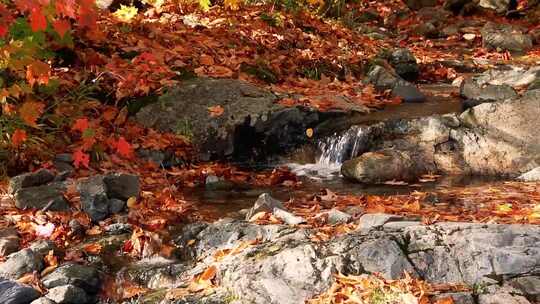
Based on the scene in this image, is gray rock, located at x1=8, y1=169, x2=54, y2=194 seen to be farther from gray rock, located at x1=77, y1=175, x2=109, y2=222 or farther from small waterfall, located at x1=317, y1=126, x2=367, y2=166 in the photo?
small waterfall, located at x1=317, y1=126, x2=367, y2=166

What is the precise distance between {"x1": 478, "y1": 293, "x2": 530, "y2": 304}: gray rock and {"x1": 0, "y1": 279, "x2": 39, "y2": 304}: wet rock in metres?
2.92

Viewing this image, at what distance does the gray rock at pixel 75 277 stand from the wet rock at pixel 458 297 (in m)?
2.46

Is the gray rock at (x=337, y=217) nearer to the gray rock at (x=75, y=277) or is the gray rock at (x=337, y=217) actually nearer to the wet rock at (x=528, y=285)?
the wet rock at (x=528, y=285)

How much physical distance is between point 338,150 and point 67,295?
14.5ft

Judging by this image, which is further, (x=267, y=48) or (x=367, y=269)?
(x=267, y=48)

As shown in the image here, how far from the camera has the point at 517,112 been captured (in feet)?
23.9

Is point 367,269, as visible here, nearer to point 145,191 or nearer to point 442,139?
point 145,191

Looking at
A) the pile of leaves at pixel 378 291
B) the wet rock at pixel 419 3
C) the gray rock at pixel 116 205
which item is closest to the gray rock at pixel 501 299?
the pile of leaves at pixel 378 291

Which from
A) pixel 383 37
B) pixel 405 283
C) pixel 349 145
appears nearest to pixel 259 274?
pixel 405 283

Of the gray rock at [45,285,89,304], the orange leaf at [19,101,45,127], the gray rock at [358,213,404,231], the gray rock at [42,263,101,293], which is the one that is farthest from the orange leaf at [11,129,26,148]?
the gray rock at [358,213,404,231]

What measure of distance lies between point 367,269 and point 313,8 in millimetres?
10492

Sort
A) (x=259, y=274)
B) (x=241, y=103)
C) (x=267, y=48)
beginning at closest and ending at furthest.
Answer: (x=259, y=274)
(x=241, y=103)
(x=267, y=48)

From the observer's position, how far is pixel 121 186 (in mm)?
5703

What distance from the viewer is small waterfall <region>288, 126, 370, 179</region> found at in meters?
7.57
